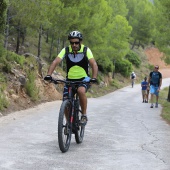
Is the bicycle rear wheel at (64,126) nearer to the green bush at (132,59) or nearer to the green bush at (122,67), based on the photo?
the green bush at (122,67)

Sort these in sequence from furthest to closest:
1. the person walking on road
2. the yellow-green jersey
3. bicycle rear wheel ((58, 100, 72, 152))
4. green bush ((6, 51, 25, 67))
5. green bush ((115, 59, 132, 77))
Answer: green bush ((115, 59, 132, 77)), the person walking on road, green bush ((6, 51, 25, 67)), the yellow-green jersey, bicycle rear wheel ((58, 100, 72, 152))

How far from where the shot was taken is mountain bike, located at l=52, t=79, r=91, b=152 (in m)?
5.38

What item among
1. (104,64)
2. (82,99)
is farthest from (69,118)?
(104,64)

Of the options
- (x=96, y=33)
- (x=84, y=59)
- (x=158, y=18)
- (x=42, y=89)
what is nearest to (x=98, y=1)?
(x=96, y=33)

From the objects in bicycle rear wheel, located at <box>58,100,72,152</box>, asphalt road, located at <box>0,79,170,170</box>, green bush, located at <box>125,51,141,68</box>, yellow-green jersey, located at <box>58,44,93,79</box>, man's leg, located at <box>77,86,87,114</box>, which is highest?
green bush, located at <box>125,51,141,68</box>

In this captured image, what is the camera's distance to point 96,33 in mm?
29125

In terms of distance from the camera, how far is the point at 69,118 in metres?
5.81

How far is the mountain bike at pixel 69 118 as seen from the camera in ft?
17.7

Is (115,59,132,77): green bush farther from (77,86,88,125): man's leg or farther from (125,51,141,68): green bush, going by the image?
(77,86,88,125): man's leg

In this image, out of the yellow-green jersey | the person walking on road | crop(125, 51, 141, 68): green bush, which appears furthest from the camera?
crop(125, 51, 141, 68): green bush

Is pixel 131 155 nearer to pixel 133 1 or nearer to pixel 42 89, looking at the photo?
pixel 42 89

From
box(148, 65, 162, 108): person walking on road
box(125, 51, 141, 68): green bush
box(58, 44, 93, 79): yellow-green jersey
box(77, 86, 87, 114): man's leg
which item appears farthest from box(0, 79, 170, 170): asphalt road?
box(125, 51, 141, 68): green bush

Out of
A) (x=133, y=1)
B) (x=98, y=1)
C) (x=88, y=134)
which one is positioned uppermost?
(x=133, y=1)

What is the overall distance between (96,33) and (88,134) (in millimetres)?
22279
